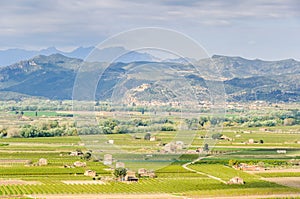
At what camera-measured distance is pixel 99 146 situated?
25969mm

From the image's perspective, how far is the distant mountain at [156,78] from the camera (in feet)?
94.1

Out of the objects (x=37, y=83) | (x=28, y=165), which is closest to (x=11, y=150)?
(x=28, y=165)

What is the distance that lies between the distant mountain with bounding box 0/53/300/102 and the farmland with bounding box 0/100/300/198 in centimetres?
182

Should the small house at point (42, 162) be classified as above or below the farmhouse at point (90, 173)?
above

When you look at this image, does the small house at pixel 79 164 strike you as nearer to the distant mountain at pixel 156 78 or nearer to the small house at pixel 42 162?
the small house at pixel 42 162

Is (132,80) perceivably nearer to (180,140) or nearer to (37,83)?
(180,140)

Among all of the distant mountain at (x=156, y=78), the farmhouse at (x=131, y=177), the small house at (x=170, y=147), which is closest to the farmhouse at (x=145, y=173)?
the farmhouse at (x=131, y=177)

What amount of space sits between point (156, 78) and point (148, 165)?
6.71 m

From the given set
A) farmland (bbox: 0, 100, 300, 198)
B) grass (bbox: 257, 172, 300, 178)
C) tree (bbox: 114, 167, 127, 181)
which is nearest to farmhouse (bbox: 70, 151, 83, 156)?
farmland (bbox: 0, 100, 300, 198)

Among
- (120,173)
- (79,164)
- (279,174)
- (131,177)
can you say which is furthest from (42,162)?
(279,174)

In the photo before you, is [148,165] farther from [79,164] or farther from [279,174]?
[79,164]

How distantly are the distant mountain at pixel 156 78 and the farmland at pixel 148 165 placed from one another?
5.96ft

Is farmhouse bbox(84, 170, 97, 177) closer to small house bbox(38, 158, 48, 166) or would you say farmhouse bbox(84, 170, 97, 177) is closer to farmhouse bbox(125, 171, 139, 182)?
farmhouse bbox(125, 171, 139, 182)

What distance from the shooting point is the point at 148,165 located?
24422 mm
